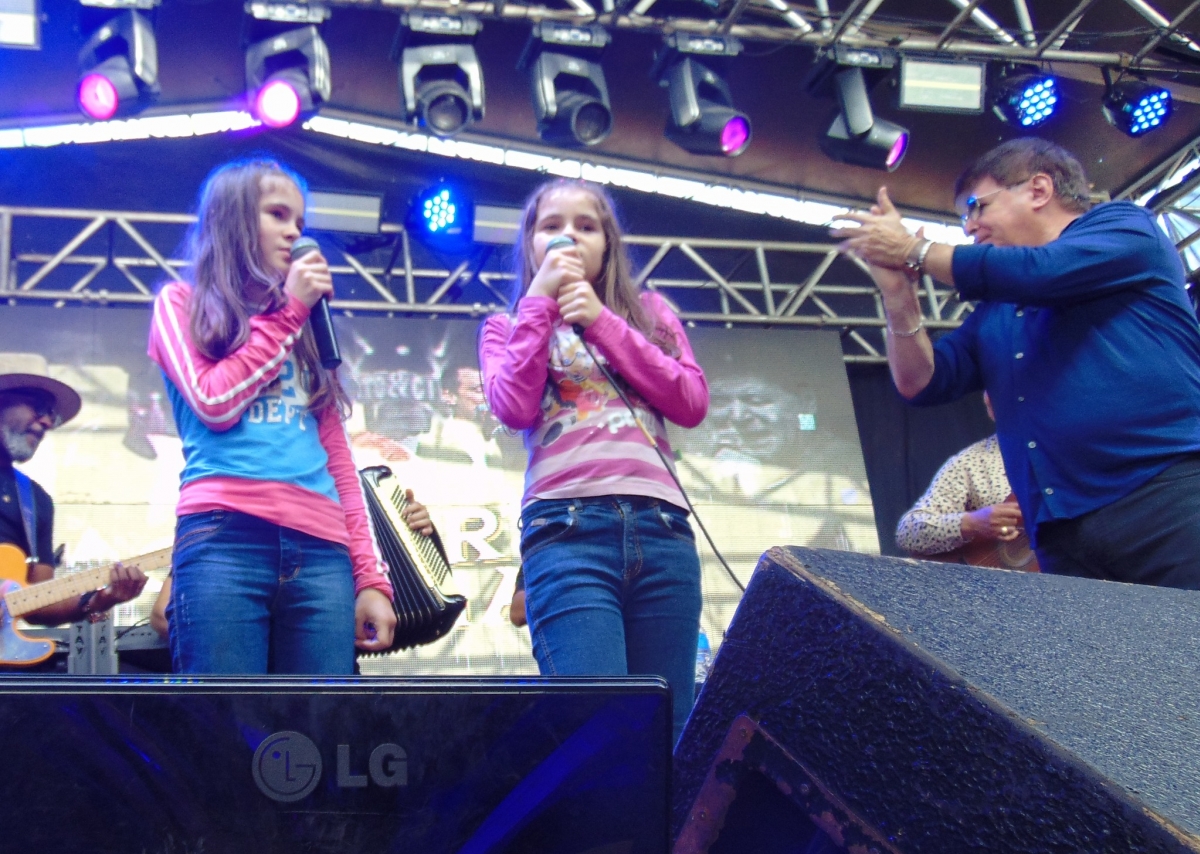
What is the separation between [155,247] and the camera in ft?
19.7

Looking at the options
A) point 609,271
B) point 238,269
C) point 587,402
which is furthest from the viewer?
point 609,271

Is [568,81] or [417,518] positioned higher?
[568,81]

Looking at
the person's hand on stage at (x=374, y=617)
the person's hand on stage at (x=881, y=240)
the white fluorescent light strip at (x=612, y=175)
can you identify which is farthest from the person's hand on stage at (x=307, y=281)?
the white fluorescent light strip at (x=612, y=175)

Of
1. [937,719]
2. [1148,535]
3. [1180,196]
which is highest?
[1180,196]


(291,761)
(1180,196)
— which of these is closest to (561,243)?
(291,761)

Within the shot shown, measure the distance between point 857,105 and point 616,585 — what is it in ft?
12.3

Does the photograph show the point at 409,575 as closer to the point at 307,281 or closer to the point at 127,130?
the point at 307,281

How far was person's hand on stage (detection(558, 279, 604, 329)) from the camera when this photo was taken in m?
1.84

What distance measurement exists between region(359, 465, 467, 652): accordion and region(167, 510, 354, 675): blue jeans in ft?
3.47

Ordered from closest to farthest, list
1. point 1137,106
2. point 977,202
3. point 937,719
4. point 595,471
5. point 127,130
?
point 937,719, point 595,471, point 977,202, point 1137,106, point 127,130

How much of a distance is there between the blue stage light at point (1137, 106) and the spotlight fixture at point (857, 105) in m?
0.99

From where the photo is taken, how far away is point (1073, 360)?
1.97 metres

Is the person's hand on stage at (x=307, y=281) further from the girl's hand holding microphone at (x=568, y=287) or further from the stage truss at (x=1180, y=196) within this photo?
the stage truss at (x=1180, y=196)

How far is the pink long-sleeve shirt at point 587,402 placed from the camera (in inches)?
71.1
